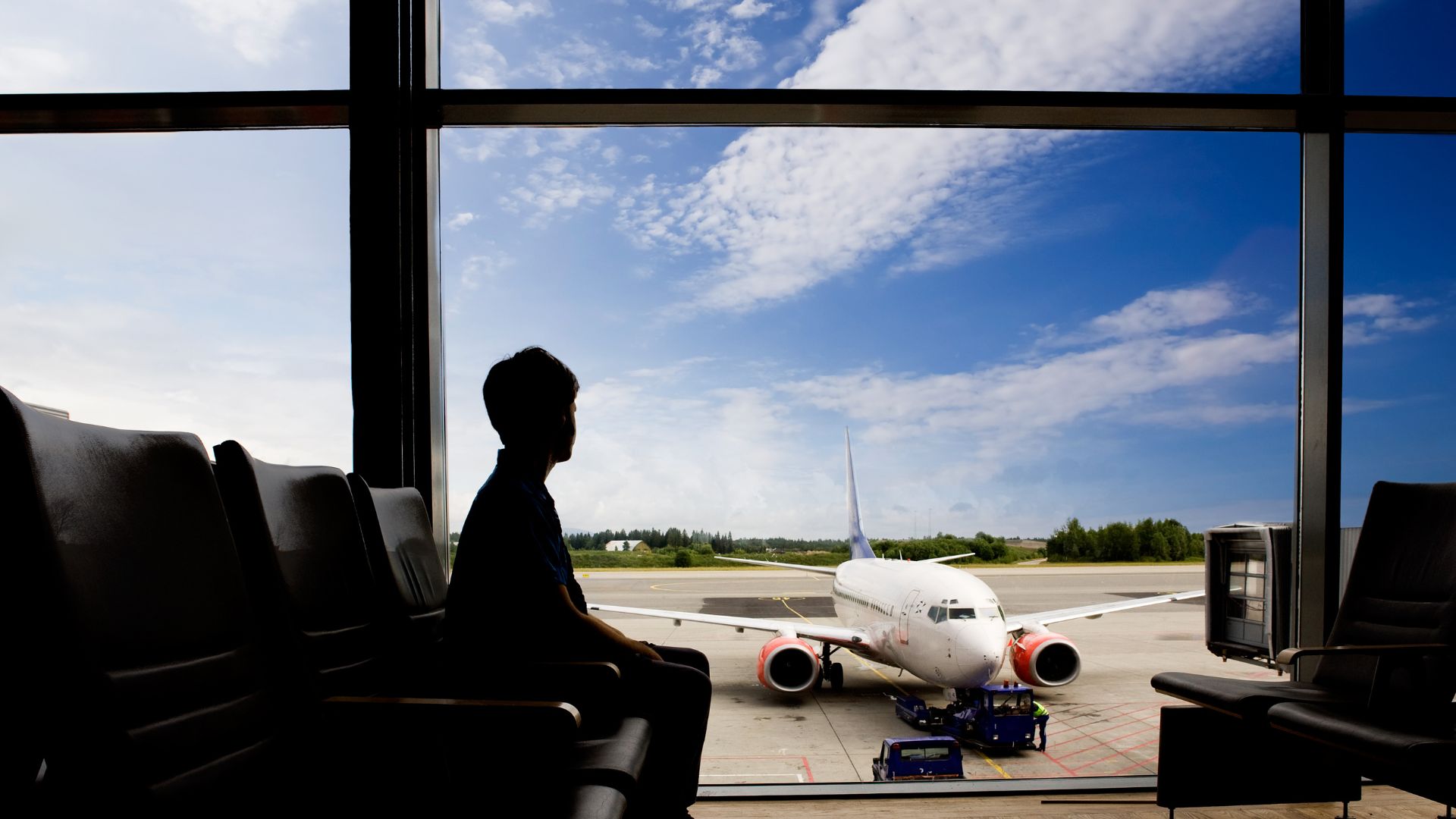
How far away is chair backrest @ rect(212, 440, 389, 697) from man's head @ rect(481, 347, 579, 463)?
0.32 meters

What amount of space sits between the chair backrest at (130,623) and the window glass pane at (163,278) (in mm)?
1929

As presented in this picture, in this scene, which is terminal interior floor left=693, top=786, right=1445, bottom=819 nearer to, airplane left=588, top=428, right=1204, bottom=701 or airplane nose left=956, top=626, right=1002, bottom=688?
airplane left=588, top=428, right=1204, bottom=701

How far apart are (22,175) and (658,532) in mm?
2708

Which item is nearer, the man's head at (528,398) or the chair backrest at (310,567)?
the chair backrest at (310,567)

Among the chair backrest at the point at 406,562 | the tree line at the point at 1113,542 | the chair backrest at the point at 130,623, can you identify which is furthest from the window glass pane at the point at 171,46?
the tree line at the point at 1113,542

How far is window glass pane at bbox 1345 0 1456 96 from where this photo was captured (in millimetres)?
2625

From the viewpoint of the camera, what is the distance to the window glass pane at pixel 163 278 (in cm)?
265

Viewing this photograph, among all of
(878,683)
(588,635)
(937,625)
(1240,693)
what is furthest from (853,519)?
(588,635)

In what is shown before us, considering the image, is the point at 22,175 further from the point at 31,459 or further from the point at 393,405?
the point at 31,459

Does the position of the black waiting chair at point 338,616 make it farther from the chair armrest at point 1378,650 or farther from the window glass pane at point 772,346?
the chair armrest at point 1378,650

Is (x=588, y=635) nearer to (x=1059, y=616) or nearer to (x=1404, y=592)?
(x=1404, y=592)

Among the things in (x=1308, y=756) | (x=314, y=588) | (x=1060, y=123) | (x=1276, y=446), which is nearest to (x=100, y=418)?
(x=314, y=588)

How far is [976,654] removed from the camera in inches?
281

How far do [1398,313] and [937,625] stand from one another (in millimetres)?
5130
